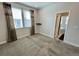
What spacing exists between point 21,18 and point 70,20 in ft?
10.7

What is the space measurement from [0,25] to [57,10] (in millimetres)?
3485

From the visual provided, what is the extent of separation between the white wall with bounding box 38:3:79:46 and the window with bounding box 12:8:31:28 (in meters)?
1.19

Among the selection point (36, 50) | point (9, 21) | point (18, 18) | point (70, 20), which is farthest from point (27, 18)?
point (70, 20)

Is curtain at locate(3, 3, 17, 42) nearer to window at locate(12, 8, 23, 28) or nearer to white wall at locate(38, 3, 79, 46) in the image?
window at locate(12, 8, 23, 28)

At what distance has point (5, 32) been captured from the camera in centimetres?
316

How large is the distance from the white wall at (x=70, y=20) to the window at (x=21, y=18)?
46.8 inches

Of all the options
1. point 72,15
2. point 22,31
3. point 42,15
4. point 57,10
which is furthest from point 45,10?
Result: point 22,31

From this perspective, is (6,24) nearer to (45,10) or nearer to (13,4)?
(13,4)

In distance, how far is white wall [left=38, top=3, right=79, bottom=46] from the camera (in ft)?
9.32

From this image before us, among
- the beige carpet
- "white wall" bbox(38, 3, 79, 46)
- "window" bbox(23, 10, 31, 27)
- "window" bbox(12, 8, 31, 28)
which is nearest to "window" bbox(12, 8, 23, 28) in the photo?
"window" bbox(12, 8, 31, 28)

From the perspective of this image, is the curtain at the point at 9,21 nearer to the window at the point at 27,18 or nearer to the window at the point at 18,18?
the window at the point at 18,18

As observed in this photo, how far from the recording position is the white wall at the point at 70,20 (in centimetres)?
284

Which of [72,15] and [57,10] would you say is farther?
[57,10]

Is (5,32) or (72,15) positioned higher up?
(72,15)
